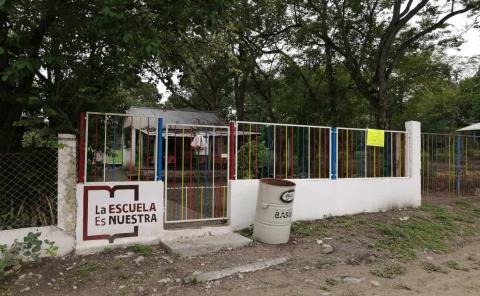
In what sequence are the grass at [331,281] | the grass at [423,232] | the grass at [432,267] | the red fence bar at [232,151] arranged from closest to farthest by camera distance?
the grass at [331,281]
the grass at [432,267]
the grass at [423,232]
the red fence bar at [232,151]

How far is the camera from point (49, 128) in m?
5.04

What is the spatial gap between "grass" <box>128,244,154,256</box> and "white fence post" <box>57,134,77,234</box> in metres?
0.86

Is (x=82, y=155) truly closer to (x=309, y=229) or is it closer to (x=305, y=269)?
(x=305, y=269)

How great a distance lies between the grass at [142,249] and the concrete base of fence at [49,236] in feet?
2.68

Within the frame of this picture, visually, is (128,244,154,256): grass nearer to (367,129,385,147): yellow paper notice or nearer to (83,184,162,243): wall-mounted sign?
(83,184,162,243): wall-mounted sign

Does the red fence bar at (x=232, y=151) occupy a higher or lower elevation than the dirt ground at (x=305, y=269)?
higher

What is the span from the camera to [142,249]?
17.5 ft

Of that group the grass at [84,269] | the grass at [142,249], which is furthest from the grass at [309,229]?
the grass at [84,269]

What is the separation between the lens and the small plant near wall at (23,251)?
4604 mm

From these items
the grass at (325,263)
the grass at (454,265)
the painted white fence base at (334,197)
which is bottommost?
the grass at (454,265)

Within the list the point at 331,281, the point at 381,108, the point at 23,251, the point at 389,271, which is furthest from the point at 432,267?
the point at 381,108

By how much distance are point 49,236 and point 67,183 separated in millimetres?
738

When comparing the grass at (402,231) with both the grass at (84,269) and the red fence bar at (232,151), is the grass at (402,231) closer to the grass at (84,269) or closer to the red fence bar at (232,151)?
the red fence bar at (232,151)

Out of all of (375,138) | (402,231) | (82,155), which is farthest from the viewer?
(375,138)
